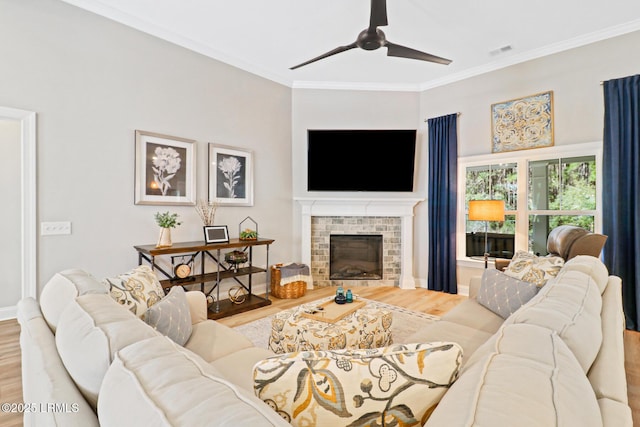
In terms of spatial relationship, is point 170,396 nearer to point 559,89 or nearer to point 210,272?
point 210,272

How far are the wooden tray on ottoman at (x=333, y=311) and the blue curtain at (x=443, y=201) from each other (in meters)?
2.39

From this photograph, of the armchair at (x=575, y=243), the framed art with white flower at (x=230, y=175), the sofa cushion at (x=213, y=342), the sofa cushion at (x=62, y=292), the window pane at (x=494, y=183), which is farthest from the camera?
the window pane at (x=494, y=183)

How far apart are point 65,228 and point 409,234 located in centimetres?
427

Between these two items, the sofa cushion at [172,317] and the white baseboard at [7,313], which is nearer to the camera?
the sofa cushion at [172,317]

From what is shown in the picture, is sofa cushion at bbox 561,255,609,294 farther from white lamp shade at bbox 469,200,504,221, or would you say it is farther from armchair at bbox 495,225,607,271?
white lamp shade at bbox 469,200,504,221

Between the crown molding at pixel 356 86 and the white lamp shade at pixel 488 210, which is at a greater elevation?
the crown molding at pixel 356 86

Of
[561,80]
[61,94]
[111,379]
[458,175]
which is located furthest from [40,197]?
[561,80]

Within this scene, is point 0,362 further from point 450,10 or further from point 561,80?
point 561,80

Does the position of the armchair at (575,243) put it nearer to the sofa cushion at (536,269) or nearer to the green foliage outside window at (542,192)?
the sofa cushion at (536,269)

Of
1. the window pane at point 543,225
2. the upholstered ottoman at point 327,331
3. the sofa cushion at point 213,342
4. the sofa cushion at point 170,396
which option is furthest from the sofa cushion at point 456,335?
the window pane at point 543,225

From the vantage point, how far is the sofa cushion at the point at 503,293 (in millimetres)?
2166

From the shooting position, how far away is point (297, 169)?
4.96 meters

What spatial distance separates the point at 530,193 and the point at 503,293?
2430 mm

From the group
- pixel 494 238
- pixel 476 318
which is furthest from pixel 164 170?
pixel 494 238
